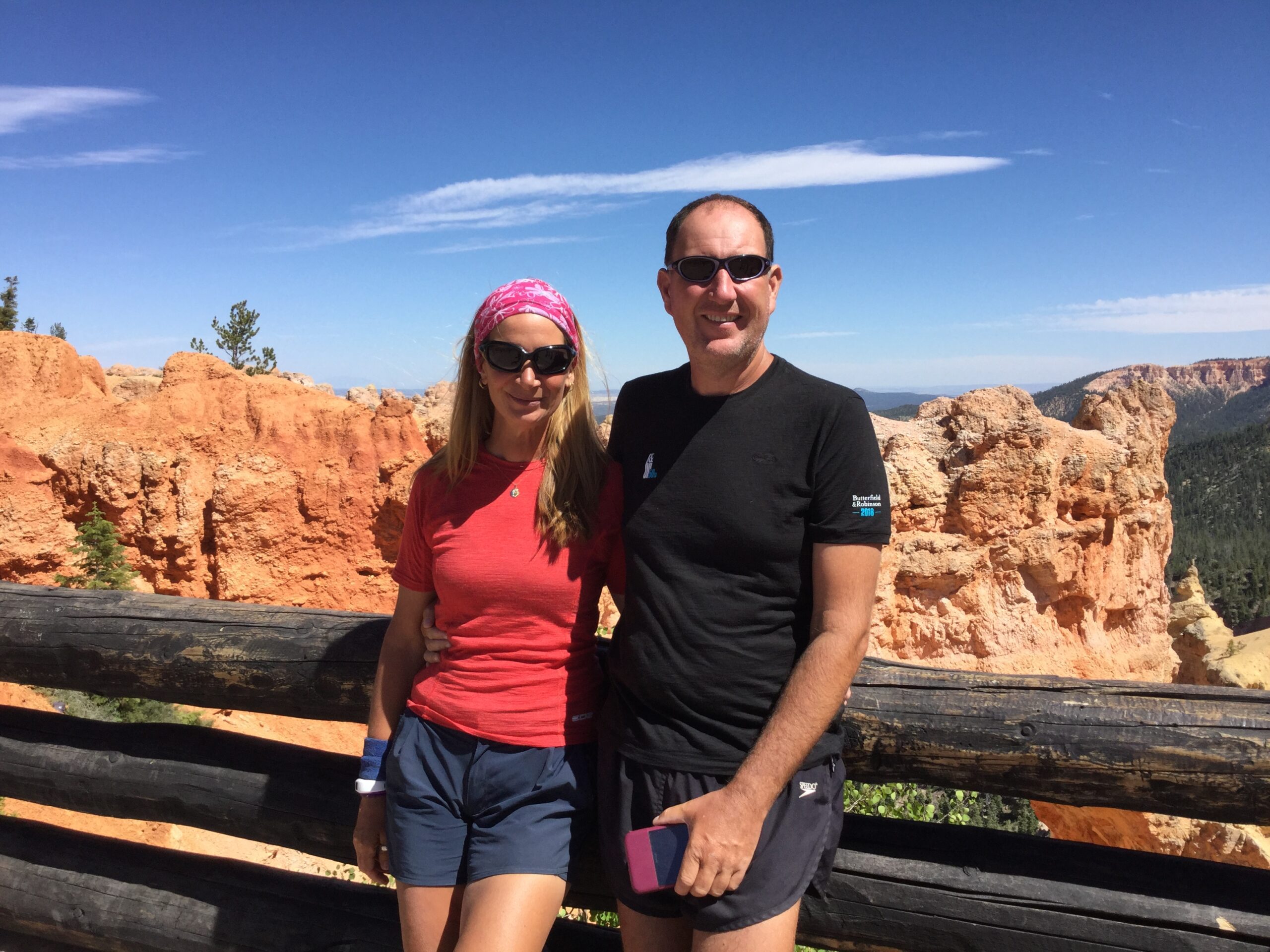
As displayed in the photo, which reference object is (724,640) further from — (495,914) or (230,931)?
(230,931)

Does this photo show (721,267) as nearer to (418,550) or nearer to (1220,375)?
(418,550)

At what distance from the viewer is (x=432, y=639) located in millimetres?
2324

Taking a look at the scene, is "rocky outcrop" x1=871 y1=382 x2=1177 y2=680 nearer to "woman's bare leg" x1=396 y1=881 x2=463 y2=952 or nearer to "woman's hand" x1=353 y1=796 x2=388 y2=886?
"woman's hand" x1=353 y1=796 x2=388 y2=886

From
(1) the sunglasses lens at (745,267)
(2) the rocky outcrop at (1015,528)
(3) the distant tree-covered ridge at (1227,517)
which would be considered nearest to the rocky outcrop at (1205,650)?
(2) the rocky outcrop at (1015,528)

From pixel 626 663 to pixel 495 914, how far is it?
687 millimetres

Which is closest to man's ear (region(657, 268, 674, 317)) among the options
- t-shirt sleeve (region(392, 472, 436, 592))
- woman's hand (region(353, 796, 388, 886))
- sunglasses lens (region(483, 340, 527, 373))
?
sunglasses lens (region(483, 340, 527, 373))

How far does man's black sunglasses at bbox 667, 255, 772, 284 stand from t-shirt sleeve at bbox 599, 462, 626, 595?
57 cm

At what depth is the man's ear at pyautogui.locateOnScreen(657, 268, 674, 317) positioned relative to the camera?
215 centimetres

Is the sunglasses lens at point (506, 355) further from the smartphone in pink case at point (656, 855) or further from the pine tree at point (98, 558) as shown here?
the pine tree at point (98, 558)

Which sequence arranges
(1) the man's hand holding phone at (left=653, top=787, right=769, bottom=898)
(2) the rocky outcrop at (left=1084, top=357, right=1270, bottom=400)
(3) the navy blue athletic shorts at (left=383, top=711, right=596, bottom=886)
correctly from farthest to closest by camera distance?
(2) the rocky outcrop at (left=1084, top=357, right=1270, bottom=400)
(3) the navy blue athletic shorts at (left=383, top=711, right=596, bottom=886)
(1) the man's hand holding phone at (left=653, top=787, right=769, bottom=898)

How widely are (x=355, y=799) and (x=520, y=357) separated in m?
1.71

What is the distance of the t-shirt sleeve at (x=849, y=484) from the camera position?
188 centimetres

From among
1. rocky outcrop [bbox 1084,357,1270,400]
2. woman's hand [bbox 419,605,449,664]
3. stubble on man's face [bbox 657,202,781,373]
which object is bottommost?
woman's hand [bbox 419,605,449,664]

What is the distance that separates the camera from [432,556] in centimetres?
237
